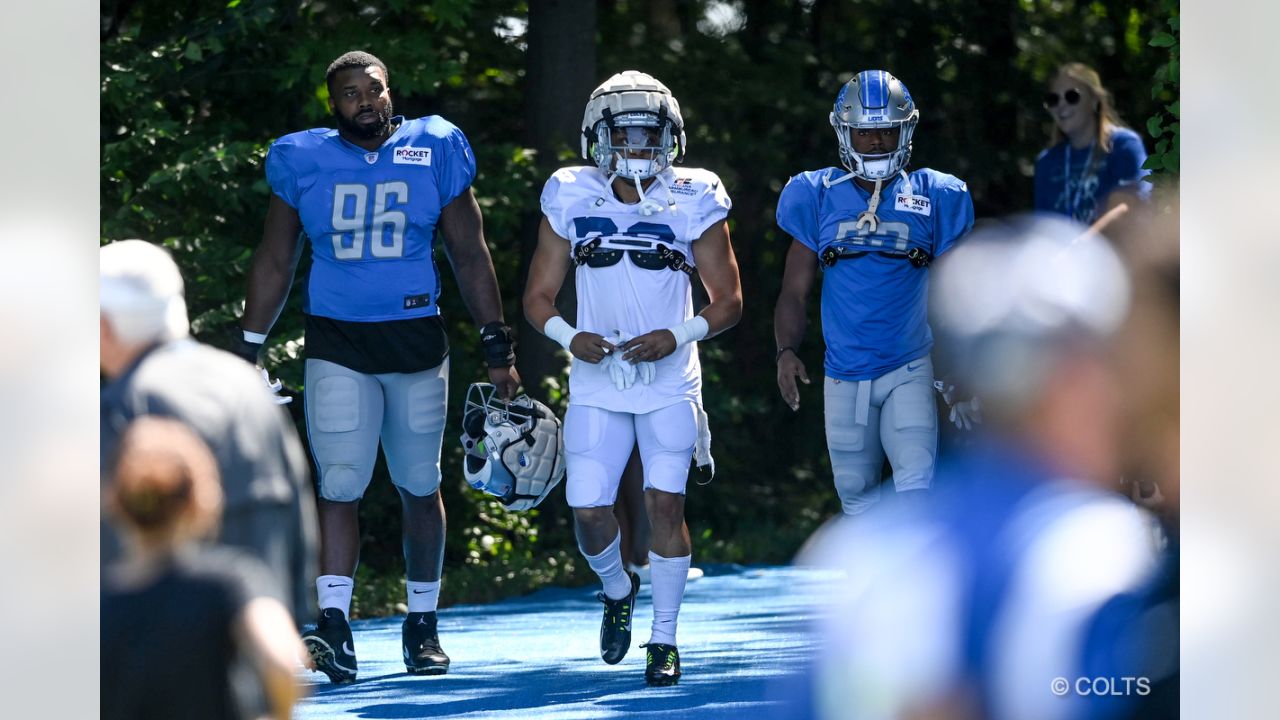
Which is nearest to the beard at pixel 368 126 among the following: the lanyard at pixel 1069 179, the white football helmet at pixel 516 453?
the white football helmet at pixel 516 453

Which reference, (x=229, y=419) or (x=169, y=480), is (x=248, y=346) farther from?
(x=229, y=419)

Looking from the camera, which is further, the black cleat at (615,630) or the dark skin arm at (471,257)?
the dark skin arm at (471,257)

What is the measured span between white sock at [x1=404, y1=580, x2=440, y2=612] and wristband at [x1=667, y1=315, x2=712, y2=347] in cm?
101

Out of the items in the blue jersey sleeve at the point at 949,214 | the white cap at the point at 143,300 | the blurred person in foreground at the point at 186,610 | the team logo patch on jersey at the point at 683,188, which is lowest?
the blurred person in foreground at the point at 186,610

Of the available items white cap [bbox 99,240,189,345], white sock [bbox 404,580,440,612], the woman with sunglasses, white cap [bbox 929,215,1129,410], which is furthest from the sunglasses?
white cap [bbox 99,240,189,345]

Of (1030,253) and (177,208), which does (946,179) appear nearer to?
(1030,253)

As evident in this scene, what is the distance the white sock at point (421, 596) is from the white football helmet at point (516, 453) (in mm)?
323

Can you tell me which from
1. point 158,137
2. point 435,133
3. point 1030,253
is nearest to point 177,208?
point 158,137

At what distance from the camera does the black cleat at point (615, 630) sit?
218 inches

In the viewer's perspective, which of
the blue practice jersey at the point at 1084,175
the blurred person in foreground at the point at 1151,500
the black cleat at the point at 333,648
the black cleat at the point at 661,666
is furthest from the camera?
the blue practice jersey at the point at 1084,175

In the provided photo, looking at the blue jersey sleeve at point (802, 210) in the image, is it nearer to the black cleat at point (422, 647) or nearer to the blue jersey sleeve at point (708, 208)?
the blue jersey sleeve at point (708, 208)

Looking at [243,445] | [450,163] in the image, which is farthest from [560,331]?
[243,445]

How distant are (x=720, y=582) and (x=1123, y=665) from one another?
9.37 feet
